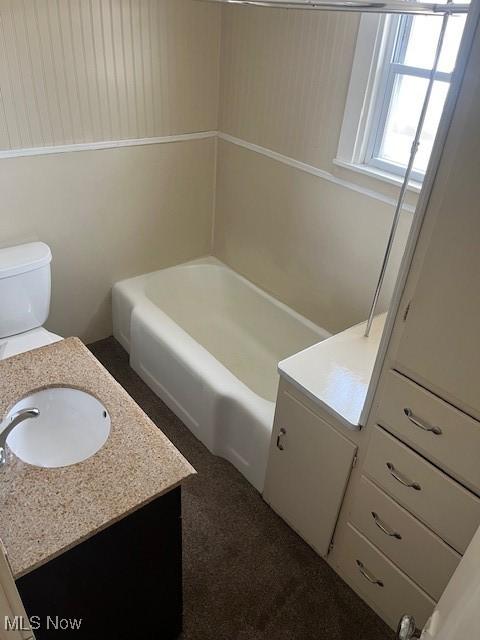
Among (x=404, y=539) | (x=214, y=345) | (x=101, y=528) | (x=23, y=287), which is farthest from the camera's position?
(x=214, y=345)

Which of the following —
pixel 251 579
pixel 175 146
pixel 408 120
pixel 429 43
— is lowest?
A: pixel 251 579

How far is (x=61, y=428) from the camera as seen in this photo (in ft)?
4.87

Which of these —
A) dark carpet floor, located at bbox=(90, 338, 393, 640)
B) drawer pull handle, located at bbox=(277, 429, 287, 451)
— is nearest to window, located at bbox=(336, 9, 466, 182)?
drawer pull handle, located at bbox=(277, 429, 287, 451)

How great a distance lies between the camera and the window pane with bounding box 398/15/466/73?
1.70 m

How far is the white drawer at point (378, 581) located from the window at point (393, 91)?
1.35 m

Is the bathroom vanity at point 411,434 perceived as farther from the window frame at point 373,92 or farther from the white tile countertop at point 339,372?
the window frame at point 373,92

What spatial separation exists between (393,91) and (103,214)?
147cm

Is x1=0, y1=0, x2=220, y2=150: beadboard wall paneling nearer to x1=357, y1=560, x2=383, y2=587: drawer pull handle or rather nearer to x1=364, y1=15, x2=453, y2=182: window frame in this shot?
x1=364, y1=15, x2=453, y2=182: window frame

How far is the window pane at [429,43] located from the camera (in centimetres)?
170

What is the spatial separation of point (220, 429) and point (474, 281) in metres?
1.38

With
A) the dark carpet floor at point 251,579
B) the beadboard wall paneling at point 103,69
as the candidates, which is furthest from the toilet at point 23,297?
the dark carpet floor at point 251,579

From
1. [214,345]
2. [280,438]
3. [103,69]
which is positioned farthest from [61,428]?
[103,69]

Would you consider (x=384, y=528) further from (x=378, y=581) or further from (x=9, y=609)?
(x=9, y=609)

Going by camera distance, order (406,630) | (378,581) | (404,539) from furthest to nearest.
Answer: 1. (378,581)
2. (404,539)
3. (406,630)
